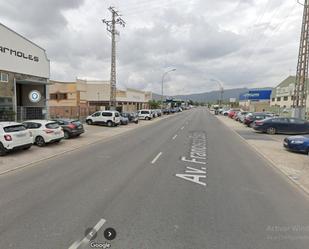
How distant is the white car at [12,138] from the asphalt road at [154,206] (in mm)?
2797

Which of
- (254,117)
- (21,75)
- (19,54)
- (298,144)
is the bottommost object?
(298,144)

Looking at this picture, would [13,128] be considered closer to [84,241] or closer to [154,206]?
[154,206]

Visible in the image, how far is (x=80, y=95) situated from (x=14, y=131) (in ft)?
145

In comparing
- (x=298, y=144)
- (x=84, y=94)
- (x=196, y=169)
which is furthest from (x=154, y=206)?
(x=84, y=94)

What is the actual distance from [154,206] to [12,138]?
8.43m

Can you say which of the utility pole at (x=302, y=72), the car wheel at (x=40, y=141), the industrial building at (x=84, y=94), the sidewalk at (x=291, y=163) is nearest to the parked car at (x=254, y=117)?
the utility pole at (x=302, y=72)

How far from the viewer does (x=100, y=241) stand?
12.6ft

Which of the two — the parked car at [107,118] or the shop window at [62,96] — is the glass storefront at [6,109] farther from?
the shop window at [62,96]

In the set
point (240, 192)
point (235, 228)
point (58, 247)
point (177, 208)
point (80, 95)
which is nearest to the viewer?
point (58, 247)

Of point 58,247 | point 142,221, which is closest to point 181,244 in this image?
point 142,221

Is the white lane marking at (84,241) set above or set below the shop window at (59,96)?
below

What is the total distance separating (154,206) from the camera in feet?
17.1

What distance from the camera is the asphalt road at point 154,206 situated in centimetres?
392

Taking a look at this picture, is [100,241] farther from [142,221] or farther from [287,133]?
[287,133]
